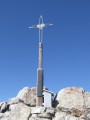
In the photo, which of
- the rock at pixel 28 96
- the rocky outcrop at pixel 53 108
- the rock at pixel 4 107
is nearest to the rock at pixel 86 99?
the rocky outcrop at pixel 53 108

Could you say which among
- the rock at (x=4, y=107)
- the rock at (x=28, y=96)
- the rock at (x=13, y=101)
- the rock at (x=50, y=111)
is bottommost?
the rock at (x=50, y=111)

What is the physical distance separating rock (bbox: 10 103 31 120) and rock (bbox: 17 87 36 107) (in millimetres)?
2385

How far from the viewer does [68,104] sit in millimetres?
52969

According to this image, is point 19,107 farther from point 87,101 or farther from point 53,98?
point 87,101

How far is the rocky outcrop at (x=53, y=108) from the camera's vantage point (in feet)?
167

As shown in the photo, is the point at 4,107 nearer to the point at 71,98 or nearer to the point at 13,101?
the point at 13,101

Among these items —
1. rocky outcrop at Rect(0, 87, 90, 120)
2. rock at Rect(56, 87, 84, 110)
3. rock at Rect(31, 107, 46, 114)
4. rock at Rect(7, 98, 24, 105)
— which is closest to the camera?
rocky outcrop at Rect(0, 87, 90, 120)

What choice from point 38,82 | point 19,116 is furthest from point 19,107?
point 38,82

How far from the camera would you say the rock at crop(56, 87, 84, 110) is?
173ft

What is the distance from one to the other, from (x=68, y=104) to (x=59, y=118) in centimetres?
355

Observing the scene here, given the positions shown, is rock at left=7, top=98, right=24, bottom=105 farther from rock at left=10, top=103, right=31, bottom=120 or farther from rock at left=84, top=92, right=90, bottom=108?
rock at left=84, top=92, right=90, bottom=108

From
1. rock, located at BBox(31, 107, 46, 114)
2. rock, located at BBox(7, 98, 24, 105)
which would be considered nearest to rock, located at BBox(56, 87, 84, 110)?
rock, located at BBox(31, 107, 46, 114)

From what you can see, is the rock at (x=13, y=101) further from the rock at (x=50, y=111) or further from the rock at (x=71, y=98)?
the rock at (x=71, y=98)

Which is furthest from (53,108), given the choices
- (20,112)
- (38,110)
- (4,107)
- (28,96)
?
(4,107)
